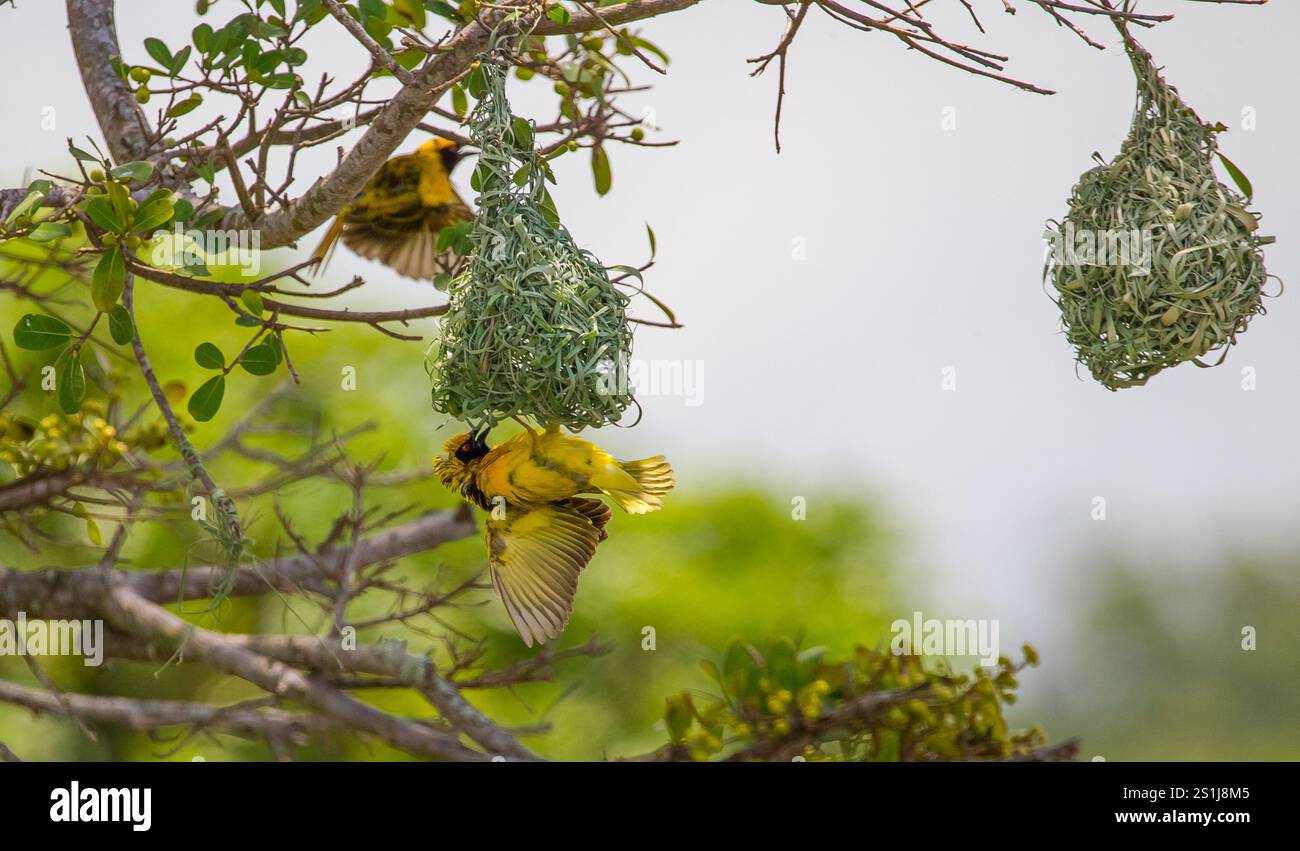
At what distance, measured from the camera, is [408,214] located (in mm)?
2891

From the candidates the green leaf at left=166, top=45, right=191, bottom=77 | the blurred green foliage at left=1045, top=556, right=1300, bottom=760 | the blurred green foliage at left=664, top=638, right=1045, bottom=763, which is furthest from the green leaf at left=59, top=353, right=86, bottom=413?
the blurred green foliage at left=1045, top=556, right=1300, bottom=760

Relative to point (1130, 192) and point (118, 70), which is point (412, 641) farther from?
point (1130, 192)

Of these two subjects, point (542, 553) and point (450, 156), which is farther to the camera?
point (450, 156)

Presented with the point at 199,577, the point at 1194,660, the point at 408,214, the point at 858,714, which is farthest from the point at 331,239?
the point at 1194,660

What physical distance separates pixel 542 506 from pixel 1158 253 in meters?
1.15

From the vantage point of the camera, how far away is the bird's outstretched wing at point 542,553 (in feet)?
6.56

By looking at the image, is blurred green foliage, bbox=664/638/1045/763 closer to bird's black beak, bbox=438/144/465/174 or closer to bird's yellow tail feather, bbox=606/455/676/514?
bird's yellow tail feather, bbox=606/455/676/514

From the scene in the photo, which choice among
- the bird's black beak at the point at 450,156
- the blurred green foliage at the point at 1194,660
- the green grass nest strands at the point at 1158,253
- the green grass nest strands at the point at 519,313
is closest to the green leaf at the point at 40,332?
the green grass nest strands at the point at 519,313

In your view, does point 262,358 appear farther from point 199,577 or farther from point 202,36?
point 199,577

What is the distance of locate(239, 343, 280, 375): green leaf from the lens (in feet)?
6.75

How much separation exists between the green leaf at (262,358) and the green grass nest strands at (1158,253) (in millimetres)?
1412

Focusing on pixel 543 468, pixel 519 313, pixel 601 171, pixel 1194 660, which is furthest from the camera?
pixel 1194 660

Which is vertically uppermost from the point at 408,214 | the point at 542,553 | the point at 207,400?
the point at 408,214

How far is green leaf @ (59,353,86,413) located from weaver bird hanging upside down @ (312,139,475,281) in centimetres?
81
